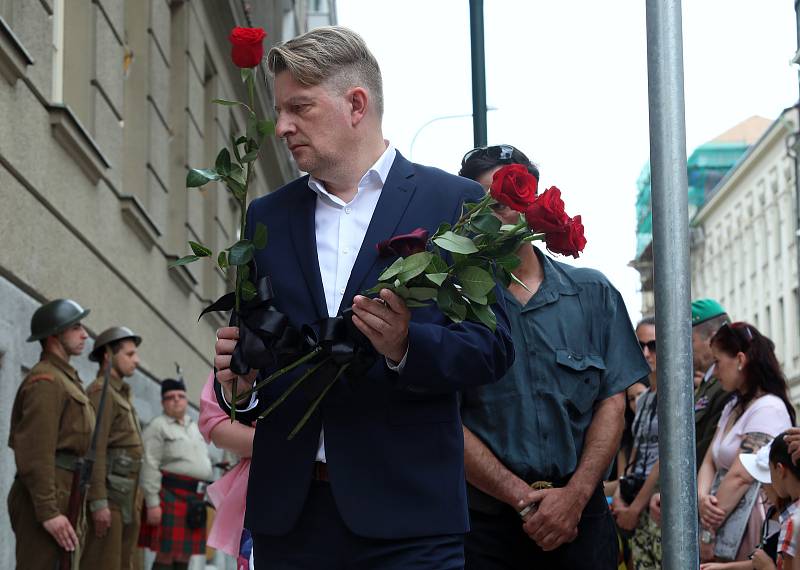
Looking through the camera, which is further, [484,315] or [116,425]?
[116,425]

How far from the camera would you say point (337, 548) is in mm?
3279

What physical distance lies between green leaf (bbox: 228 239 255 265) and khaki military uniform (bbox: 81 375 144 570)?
6510 millimetres

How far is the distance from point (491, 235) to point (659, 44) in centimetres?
56

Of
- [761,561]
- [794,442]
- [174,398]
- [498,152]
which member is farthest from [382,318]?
[174,398]

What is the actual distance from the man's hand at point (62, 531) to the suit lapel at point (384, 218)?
5.30m

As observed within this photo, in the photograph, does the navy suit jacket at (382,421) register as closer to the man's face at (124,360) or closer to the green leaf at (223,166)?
the green leaf at (223,166)

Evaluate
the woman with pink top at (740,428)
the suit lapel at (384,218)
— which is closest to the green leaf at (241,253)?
the suit lapel at (384,218)

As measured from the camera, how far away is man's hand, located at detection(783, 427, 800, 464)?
20.4 feet

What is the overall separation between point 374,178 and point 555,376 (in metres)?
1.41

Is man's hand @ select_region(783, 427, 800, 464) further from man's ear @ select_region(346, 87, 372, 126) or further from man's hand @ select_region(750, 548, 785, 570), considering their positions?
man's ear @ select_region(346, 87, 372, 126)

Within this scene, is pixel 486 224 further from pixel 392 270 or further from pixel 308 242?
pixel 308 242

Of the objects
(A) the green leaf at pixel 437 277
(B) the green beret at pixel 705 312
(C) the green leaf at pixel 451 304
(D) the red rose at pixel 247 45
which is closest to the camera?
(A) the green leaf at pixel 437 277

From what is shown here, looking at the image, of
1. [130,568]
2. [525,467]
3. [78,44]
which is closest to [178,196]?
[78,44]

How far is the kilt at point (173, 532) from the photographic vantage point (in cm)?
1266
